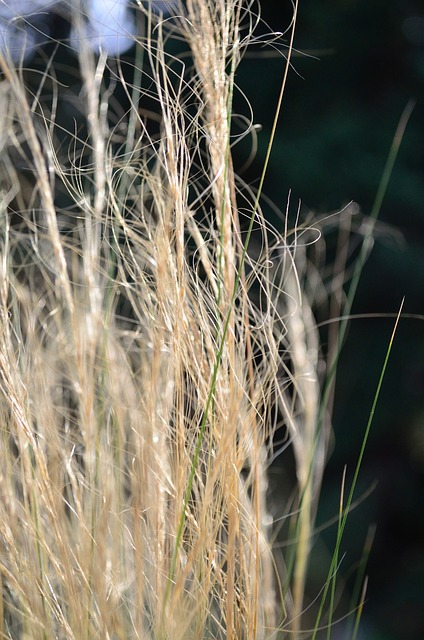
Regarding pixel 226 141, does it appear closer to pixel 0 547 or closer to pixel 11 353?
pixel 11 353

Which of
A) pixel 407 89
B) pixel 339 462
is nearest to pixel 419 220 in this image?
pixel 407 89

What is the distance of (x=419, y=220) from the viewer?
2469 millimetres

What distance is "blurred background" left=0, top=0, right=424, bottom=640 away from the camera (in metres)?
2.42

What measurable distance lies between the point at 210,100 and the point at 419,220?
203 cm

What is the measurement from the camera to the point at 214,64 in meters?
0.54

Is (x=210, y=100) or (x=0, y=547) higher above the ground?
(x=210, y=100)

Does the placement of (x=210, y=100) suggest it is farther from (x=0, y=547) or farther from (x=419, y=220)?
(x=419, y=220)

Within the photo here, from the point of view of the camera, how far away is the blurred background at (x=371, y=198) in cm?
242

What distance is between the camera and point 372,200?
245cm

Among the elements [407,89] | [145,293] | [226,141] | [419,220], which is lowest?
[419,220]

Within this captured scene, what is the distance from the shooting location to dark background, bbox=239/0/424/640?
2.43 metres

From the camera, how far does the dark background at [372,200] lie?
7.96ft

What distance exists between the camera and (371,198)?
8.05ft

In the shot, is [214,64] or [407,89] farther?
[407,89]
